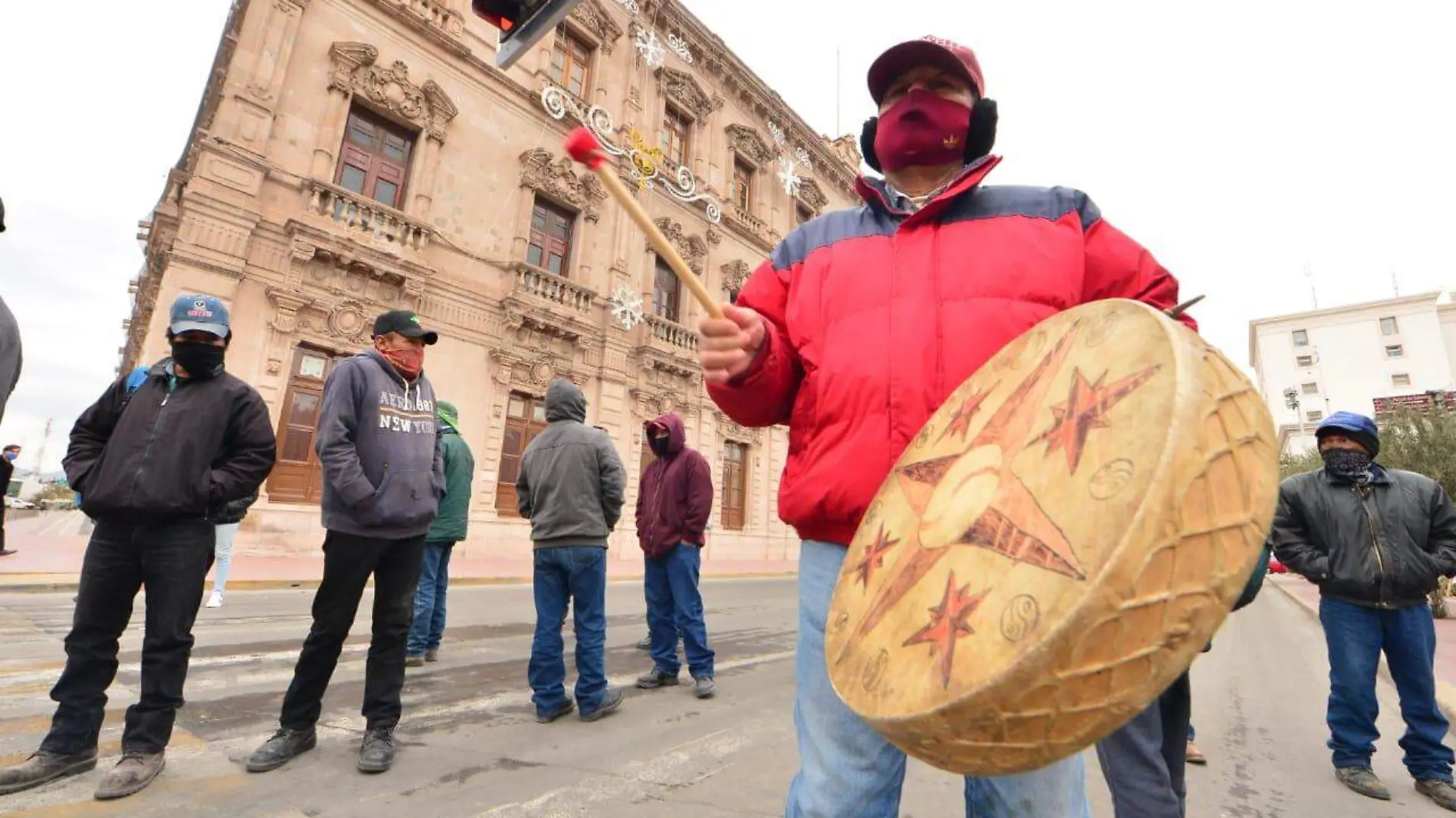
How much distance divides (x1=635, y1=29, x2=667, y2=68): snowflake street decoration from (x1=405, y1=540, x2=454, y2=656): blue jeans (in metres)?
16.6

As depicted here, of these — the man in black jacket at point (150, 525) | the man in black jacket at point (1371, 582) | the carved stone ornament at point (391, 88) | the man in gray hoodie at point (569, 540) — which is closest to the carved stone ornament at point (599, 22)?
the carved stone ornament at point (391, 88)

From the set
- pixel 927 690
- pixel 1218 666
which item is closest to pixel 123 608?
pixel 927 690

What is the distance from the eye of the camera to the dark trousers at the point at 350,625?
2.92 m

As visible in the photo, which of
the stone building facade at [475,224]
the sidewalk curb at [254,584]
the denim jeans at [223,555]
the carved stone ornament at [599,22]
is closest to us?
the denim jeans at [223,555]

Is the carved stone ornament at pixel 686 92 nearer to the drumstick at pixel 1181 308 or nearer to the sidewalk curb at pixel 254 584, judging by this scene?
the sidewalk curb at pixel 254 584

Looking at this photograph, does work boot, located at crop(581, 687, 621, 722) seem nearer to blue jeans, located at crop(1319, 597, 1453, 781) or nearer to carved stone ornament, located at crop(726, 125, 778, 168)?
blue jeans, located at crop(1319, 597, 1453, 781)

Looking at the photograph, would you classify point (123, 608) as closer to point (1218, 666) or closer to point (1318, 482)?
point (1318, 482)

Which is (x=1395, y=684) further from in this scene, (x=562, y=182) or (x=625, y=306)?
A: (x=562, y=182)

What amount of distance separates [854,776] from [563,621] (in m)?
2.70

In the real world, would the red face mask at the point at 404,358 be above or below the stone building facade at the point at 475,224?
below

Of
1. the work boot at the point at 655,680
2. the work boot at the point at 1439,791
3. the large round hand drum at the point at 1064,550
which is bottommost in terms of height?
the work boot at the point at 1439,791

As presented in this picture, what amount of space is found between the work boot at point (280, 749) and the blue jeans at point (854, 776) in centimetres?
254

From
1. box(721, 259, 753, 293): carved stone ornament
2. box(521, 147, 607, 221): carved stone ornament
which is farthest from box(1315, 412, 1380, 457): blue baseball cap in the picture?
box(721, 259, 753, 293): carved stone ornament

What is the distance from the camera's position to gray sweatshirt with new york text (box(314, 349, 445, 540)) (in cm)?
296
